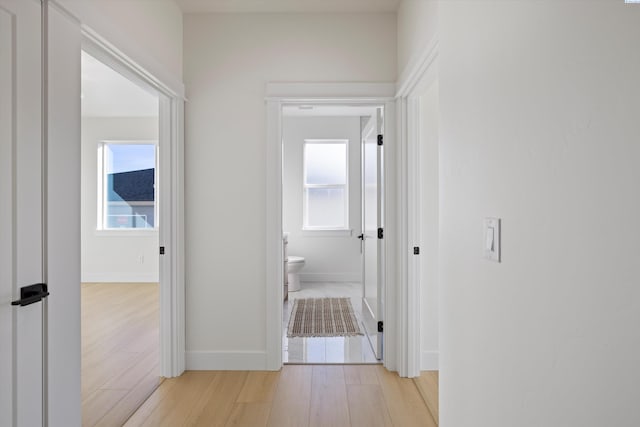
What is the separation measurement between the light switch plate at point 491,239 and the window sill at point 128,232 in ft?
19.6

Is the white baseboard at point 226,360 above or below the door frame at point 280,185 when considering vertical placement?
below

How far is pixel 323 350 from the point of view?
329 cm

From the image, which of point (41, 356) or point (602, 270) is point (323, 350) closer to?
point (41, 356)

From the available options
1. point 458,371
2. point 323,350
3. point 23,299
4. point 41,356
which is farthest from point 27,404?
point 323,350

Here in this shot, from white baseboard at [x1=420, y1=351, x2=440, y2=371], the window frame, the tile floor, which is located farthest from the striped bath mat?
the window frame

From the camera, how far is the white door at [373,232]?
3.14 metres

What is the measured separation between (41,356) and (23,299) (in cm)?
26

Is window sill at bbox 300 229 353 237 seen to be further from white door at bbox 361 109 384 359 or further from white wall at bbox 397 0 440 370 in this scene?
white wall at bbox 397 0 440 370

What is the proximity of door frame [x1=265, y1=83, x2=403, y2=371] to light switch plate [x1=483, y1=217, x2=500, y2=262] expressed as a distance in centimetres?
171

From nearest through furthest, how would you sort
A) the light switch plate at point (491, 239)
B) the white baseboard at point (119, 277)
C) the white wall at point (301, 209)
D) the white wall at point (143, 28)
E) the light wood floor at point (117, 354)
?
the light switch plate at point (491, 239)
the white wall at point (143, 28)
the light wood floor at point (117, 354)
the white wall at point (301, 209)
the white baseboard at point (119, 277)

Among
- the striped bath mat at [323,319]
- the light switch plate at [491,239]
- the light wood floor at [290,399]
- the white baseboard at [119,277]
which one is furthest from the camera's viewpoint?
the white baseboard at [119,277]

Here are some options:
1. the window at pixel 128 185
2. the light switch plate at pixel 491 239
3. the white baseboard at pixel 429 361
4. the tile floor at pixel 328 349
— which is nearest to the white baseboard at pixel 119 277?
the window at pixel 128 185

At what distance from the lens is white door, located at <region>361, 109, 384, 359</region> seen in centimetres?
314

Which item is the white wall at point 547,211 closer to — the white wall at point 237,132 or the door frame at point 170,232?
the white wall at point 237,132
